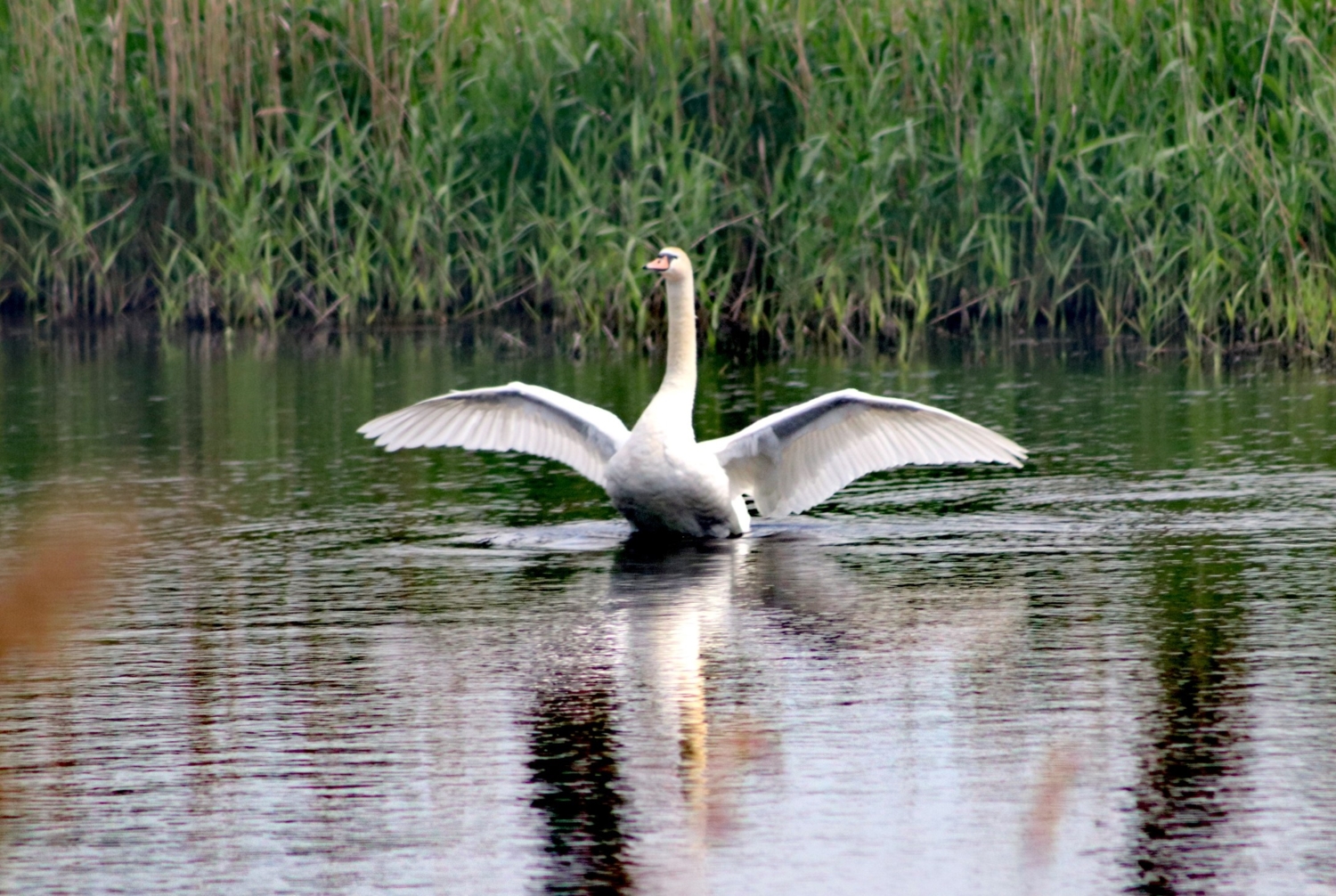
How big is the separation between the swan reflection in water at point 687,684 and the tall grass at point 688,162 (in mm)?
5868

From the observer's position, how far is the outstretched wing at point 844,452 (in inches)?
330

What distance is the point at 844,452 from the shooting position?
28.0 ft

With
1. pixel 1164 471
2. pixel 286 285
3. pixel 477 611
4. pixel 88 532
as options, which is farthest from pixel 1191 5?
pixel 88 532

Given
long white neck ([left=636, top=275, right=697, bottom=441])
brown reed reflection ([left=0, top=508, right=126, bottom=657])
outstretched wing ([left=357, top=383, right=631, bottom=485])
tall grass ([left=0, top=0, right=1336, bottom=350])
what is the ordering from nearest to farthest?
brown reed reflection ([left=0, top=508, right=126, bottom=657])
long white neck ([left=636, top=275, right=697, bottom=441])
outstretched wing ([left=357, top=383, right=631, bottom=485])
tall grass ([left=0, top=0, right=1336, bottom=350])

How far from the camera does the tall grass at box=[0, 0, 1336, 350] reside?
514 inches

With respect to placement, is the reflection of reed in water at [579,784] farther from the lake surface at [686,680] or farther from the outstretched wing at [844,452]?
the outstretched wing at [844,452]

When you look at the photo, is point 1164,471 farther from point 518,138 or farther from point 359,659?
point 518,138

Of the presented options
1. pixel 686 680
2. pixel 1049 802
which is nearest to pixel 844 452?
pixel 686 680

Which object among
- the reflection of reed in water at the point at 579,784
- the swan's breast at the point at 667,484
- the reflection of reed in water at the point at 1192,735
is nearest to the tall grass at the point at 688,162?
the swan's breast at the point at 667,484

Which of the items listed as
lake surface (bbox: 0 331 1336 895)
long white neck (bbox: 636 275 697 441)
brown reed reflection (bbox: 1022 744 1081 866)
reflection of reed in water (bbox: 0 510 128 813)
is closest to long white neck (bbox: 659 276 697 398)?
long white neck (bbox: 636 275 697 441)

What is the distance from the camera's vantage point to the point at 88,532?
195 cm

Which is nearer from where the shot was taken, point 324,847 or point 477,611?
point 324,847

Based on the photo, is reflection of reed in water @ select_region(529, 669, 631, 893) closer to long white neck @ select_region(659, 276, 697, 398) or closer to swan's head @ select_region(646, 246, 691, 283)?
long white neck @ select_region(659, 276, 697, 398)

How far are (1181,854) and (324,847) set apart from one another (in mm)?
1575
